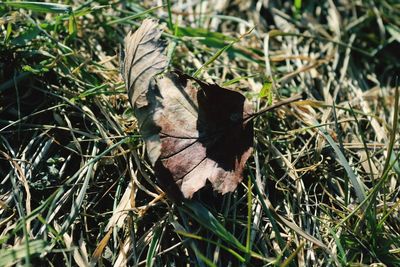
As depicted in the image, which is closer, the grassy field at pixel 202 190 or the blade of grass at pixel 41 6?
the grassy field at pixel 202 190

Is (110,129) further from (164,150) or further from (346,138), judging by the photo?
(346,138)

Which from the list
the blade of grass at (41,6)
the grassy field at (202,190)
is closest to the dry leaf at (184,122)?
the grassy field at (202,190)

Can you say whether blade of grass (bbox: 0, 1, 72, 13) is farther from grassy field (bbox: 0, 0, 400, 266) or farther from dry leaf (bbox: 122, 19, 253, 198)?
dry leaf (bbox: 122, 19, 253, 198)

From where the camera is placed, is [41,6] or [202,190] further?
[41,6]

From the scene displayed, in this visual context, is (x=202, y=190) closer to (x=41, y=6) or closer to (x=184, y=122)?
(x=184, y=122)

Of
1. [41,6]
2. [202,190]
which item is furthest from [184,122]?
[41,6]

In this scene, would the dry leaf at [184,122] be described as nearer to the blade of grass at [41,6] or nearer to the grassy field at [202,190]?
the grassy field at [202,190]

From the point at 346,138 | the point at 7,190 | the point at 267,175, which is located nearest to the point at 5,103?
the point at 7,190
